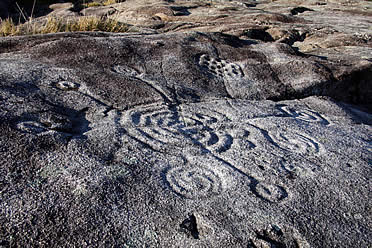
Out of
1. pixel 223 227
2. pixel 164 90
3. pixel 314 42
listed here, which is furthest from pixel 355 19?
pixel 223 227

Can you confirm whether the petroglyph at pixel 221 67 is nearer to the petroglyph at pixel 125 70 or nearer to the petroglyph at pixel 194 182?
the petroglyph at pixel 125 70

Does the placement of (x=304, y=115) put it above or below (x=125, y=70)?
below

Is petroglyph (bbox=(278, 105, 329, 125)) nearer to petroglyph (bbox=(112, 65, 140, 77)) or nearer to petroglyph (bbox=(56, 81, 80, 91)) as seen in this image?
petroglyph (bbox=(112, 65, 140, 77))

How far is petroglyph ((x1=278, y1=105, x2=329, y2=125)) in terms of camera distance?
2.76 m

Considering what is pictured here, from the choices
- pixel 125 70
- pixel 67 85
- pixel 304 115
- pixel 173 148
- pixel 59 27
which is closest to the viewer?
pixel 173 148

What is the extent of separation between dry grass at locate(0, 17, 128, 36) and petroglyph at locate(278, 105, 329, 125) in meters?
3.31

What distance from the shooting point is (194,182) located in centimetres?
174

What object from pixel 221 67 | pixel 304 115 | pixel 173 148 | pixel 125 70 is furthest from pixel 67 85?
pixel 304 115

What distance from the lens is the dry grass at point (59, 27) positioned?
459 cm

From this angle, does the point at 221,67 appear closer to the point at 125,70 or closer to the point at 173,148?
the point at 125,70

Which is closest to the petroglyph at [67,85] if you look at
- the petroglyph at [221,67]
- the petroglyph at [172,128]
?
the petroglyph at [172,128]

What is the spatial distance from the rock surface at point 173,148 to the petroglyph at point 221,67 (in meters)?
0.02

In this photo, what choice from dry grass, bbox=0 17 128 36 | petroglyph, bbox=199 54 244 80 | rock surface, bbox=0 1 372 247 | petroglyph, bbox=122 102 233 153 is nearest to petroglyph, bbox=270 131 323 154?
rock surface, bbox=0 1 372 247

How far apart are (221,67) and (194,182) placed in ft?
6.89
